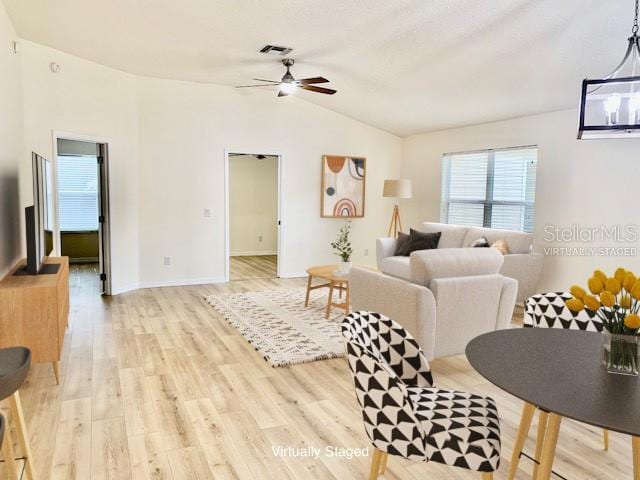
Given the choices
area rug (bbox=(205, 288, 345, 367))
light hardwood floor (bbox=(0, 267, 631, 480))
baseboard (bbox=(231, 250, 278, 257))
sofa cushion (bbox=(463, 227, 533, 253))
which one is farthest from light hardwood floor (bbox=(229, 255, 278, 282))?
sofa cushion (bbox=(463, 227, 533, 253))

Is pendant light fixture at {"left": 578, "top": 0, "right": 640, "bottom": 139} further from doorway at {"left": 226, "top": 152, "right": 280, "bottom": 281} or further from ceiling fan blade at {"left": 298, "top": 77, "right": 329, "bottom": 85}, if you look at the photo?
doorway at {"left": 226, "top": 152, "right": 280, "bottom": 281}

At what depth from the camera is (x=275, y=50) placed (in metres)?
5.14

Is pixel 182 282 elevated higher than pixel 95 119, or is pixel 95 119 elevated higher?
pixel 95 119

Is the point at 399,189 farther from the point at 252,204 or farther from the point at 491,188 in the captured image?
the point at 252,204

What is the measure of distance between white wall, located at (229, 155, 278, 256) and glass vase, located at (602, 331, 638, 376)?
8455mm

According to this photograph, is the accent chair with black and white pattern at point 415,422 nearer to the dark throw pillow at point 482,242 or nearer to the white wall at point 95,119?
the dark throw pillow at point 482,242

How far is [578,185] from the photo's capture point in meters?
5.33

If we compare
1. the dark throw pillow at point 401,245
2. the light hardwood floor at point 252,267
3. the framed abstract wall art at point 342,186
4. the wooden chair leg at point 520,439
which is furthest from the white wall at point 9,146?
the dark throw pillow at point 401,245

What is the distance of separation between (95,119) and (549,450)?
19.0 ft

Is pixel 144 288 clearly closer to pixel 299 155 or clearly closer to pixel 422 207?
pixel 299 155

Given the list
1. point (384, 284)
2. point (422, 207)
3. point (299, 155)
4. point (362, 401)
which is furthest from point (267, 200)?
point (362, 401)

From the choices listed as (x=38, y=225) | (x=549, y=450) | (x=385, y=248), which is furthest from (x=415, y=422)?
(x=385, y=248)

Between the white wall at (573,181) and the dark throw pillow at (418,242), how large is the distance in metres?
1.29

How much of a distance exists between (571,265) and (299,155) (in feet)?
13.8
